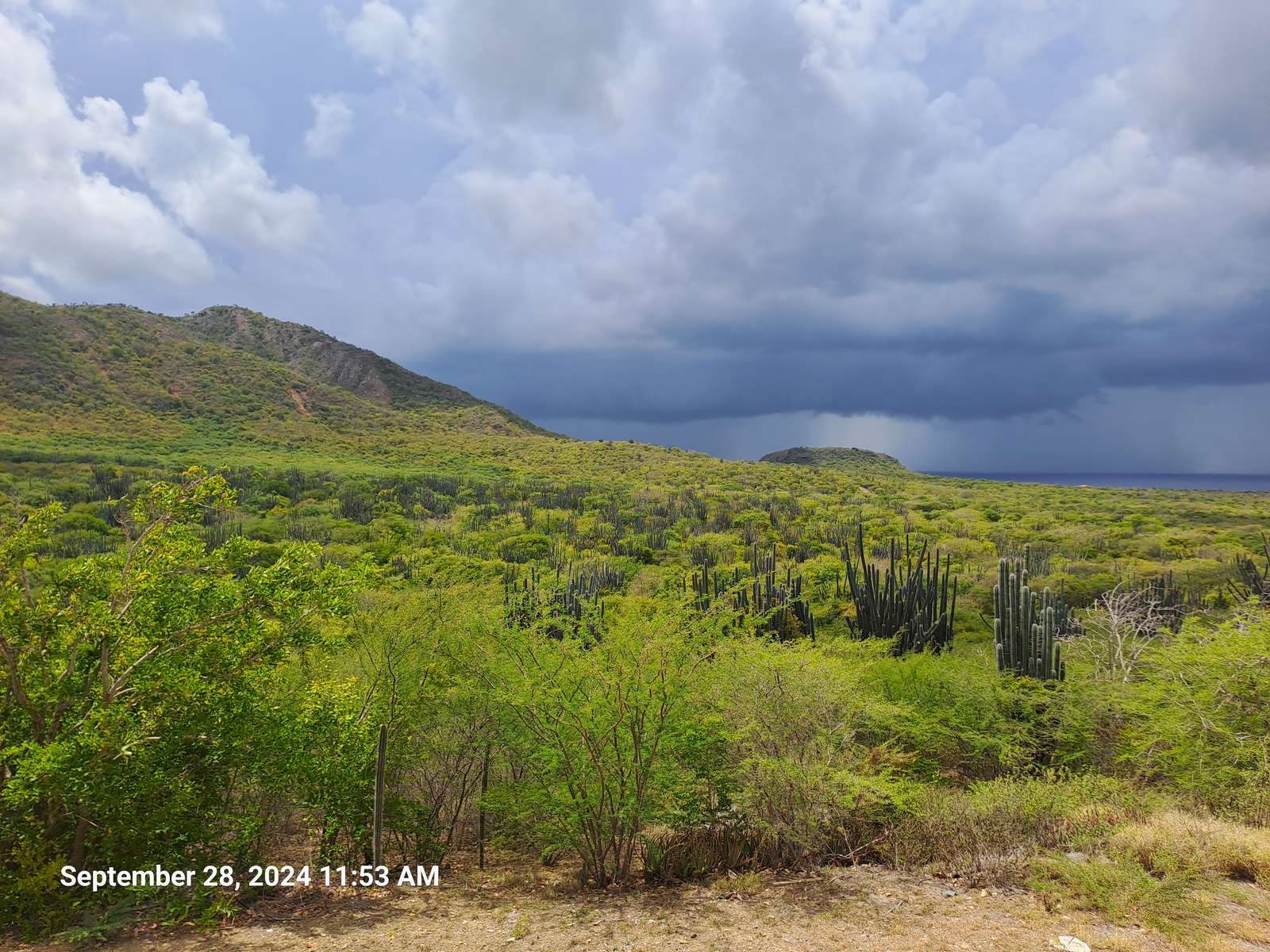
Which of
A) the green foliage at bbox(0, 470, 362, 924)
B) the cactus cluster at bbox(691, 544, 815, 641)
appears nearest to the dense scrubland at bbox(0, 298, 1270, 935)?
the green foliage at bbox(0, 470, 362, 924)

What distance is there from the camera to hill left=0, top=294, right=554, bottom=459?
69.1m

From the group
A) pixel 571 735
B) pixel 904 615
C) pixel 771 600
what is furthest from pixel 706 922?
pixel 771 600

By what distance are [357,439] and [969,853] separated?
8535 centimetres

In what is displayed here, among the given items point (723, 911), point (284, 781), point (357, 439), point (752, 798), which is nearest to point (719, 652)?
point (752, 798)

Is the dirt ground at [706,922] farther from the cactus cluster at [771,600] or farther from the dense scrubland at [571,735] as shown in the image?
the cactus cluster at [771,600]

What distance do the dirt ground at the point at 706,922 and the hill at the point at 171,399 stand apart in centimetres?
6178

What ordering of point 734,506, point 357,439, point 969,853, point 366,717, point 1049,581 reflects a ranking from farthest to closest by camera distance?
1. point 357,439
2. point 734,506
3. point 1049,581
4. point 366,717
5. point 969,853

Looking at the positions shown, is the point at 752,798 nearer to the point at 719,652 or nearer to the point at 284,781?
the point at 719,652

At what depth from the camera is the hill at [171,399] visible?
69125 millimetres

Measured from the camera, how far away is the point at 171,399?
275 feet

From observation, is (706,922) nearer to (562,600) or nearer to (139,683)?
(139,683)

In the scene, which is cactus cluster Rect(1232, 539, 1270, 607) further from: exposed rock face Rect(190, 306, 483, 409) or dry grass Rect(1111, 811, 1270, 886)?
exposed rock face Rect(190, 306, 483, 409)

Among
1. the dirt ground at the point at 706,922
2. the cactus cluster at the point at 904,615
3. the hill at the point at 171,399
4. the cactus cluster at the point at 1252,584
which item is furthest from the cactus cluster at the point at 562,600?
the hill at the point at 171,399

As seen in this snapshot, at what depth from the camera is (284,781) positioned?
847 cm
